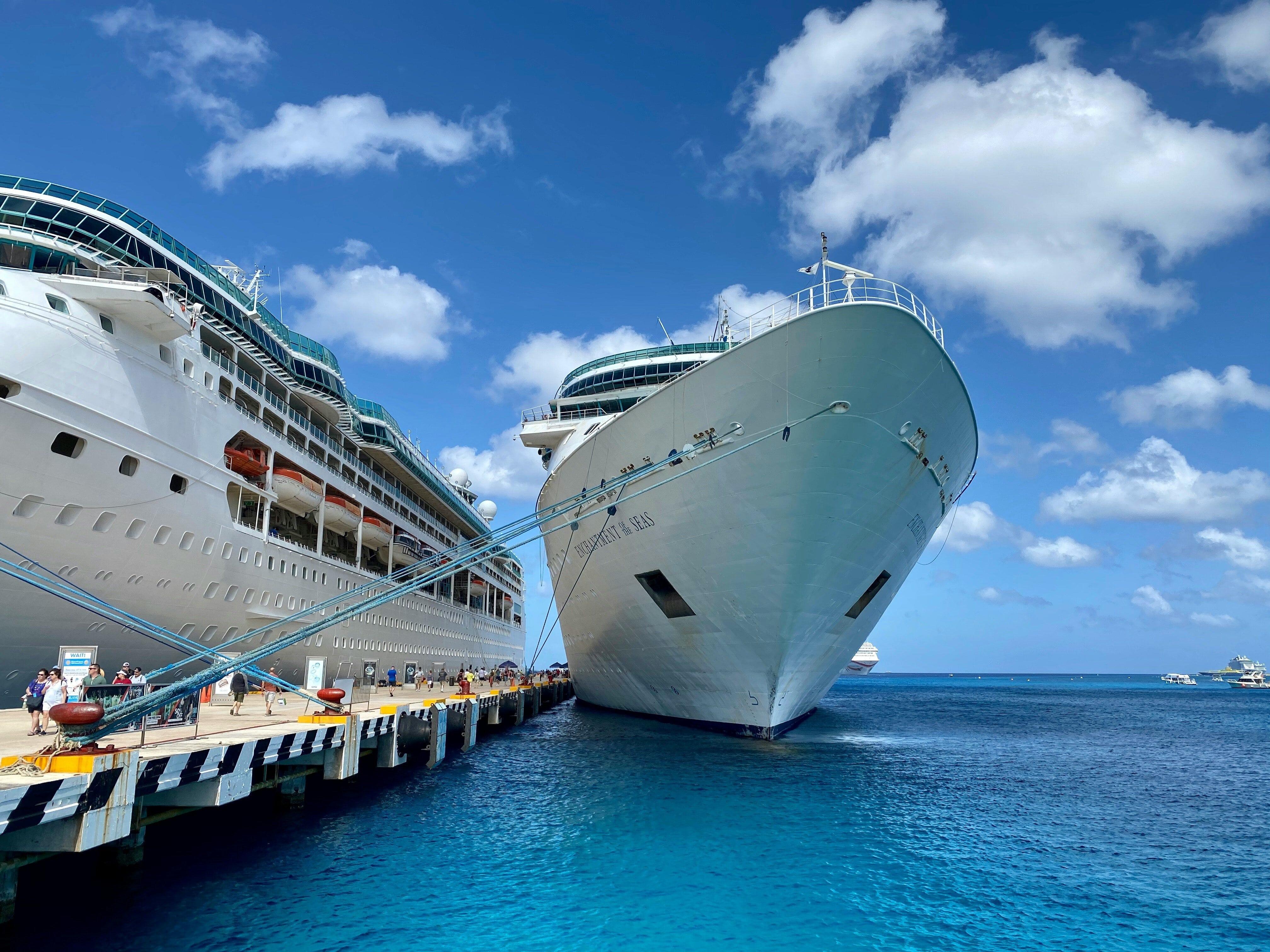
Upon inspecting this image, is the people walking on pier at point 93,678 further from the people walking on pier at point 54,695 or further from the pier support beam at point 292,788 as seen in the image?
the pier support beam at point 292,788

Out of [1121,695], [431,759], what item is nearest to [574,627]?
[431,759]

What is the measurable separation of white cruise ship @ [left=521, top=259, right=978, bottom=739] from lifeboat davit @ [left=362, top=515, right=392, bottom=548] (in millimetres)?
13494

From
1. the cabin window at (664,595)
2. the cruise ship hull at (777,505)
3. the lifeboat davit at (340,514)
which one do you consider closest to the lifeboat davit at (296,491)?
the lifeboat davit at (340,514)

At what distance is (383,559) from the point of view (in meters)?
35.1

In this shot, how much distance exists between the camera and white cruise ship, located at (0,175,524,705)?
13.6 meters

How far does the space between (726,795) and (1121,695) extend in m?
90.7

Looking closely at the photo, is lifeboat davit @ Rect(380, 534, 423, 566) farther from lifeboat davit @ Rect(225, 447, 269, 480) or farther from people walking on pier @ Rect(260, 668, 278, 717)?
people walking on pier @ Rect(260, 668, 278, 717)

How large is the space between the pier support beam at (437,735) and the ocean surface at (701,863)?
1.86ft

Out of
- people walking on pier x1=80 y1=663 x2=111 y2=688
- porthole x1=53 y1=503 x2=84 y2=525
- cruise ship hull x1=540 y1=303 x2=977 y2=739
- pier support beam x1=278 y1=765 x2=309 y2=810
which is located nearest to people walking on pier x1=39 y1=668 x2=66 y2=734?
people walking on pier x1=80 y1=663 x2=111 y2=688

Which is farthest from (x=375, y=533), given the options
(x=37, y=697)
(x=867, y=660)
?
(x=867, y=660)

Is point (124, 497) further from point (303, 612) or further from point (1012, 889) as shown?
point (1012, 889)

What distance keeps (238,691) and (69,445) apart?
228 inches

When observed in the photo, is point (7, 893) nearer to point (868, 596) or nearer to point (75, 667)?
point (75, 667)

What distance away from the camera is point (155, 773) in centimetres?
795
